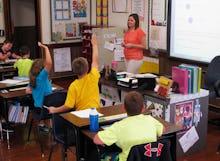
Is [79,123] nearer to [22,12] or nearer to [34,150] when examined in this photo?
[34,150]

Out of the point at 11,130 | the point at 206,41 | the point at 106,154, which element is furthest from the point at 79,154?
the point at 206,41

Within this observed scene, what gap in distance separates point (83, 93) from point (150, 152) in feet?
4.33

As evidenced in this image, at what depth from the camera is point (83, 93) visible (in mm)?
3617

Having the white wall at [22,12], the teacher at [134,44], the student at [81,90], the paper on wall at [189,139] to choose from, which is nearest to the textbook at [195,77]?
the paper on wall at [189,139]

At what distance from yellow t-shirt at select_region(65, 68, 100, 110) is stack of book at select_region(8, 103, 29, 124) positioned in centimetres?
125

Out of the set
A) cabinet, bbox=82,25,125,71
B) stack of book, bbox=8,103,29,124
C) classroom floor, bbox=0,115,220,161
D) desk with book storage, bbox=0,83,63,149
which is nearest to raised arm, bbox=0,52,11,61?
desk with book storage, bbox=0,83,63,149

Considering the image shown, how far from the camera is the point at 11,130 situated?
5.07m

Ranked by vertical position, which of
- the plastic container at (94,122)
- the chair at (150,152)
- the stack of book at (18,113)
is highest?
the plastic container at (94,122)

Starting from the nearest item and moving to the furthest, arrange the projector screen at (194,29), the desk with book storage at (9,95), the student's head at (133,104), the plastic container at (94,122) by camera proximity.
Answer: the student's head at (133,104)
the plastic container at (94,122)
the desk with book storage at (9,95)
the projector screen at (194,29)

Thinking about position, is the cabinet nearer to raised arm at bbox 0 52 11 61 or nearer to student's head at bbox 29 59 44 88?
raised arm at bbox 0 52 11 61

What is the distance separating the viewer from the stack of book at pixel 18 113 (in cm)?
464

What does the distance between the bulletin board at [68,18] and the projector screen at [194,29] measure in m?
2.80

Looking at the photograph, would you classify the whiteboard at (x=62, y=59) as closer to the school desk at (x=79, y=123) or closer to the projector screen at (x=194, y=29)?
the projector screen at (x=194, y=29)

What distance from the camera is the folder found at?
12.8 feet
